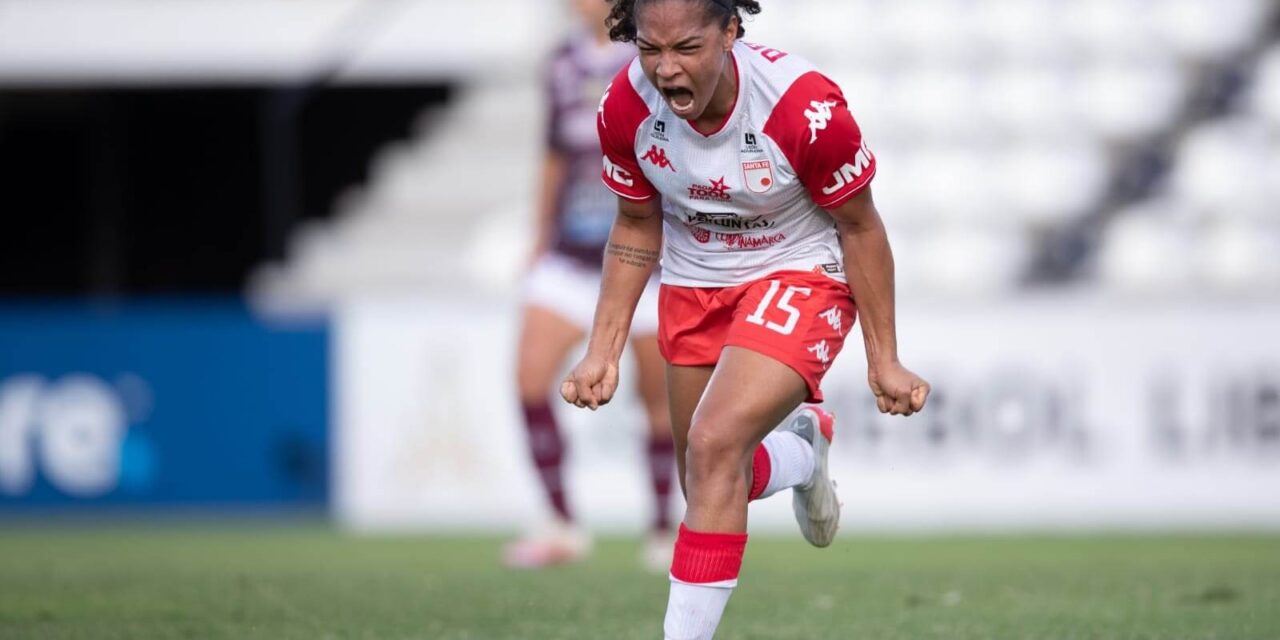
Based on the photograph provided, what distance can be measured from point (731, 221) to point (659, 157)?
10.8 inches

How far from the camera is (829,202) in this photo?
14.9 ft

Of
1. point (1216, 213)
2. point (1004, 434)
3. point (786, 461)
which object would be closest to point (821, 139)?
point (786, 461)

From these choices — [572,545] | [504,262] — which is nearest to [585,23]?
[572,545]

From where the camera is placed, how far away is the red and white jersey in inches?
175

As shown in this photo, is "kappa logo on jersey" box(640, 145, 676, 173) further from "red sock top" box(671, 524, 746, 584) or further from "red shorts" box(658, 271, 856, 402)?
"red sock top" box(671, 524, 746, 584)

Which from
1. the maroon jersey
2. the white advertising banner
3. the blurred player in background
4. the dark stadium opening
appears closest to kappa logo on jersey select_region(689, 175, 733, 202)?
the blurred player in background

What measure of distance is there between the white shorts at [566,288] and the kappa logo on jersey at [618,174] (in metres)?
2.93

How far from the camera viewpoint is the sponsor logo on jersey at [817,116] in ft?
14.5

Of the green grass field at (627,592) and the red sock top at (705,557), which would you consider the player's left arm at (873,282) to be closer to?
the red sock top at (705,557)

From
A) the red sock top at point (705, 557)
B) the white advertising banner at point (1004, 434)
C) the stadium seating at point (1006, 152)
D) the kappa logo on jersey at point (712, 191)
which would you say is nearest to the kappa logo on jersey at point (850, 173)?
the kappa logo on jersey at point (712, 191)

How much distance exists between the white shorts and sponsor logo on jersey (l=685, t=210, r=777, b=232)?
290 cm

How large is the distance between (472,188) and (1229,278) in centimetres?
659

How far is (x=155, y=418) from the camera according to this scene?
11.8 m

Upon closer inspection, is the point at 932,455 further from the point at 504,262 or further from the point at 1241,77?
the point at 1241,77
